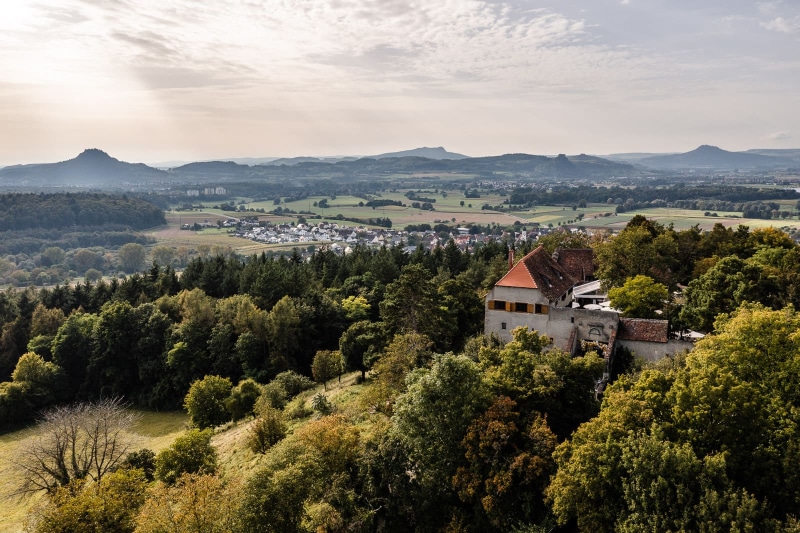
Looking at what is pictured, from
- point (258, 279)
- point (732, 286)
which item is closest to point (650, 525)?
point (732, 286)

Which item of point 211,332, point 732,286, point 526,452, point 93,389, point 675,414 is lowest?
point 93,389

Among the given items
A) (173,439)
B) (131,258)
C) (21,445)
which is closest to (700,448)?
(173,439)

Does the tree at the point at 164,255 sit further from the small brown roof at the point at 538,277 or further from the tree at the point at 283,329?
the small brown roof at the point at 538,277

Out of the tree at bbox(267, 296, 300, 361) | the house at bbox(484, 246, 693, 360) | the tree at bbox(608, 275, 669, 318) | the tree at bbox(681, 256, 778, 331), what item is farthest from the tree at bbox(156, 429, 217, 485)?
the tree at bbox(681, 256, 778, 331)

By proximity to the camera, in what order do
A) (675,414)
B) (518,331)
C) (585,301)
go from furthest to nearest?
(585,301), (518,331), (675,414)

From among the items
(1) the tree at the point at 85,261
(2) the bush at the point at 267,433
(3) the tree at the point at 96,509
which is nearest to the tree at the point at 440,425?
(2) the bush at the point at 267,433

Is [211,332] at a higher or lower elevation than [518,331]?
lower

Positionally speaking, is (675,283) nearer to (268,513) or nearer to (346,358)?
(346,358)
